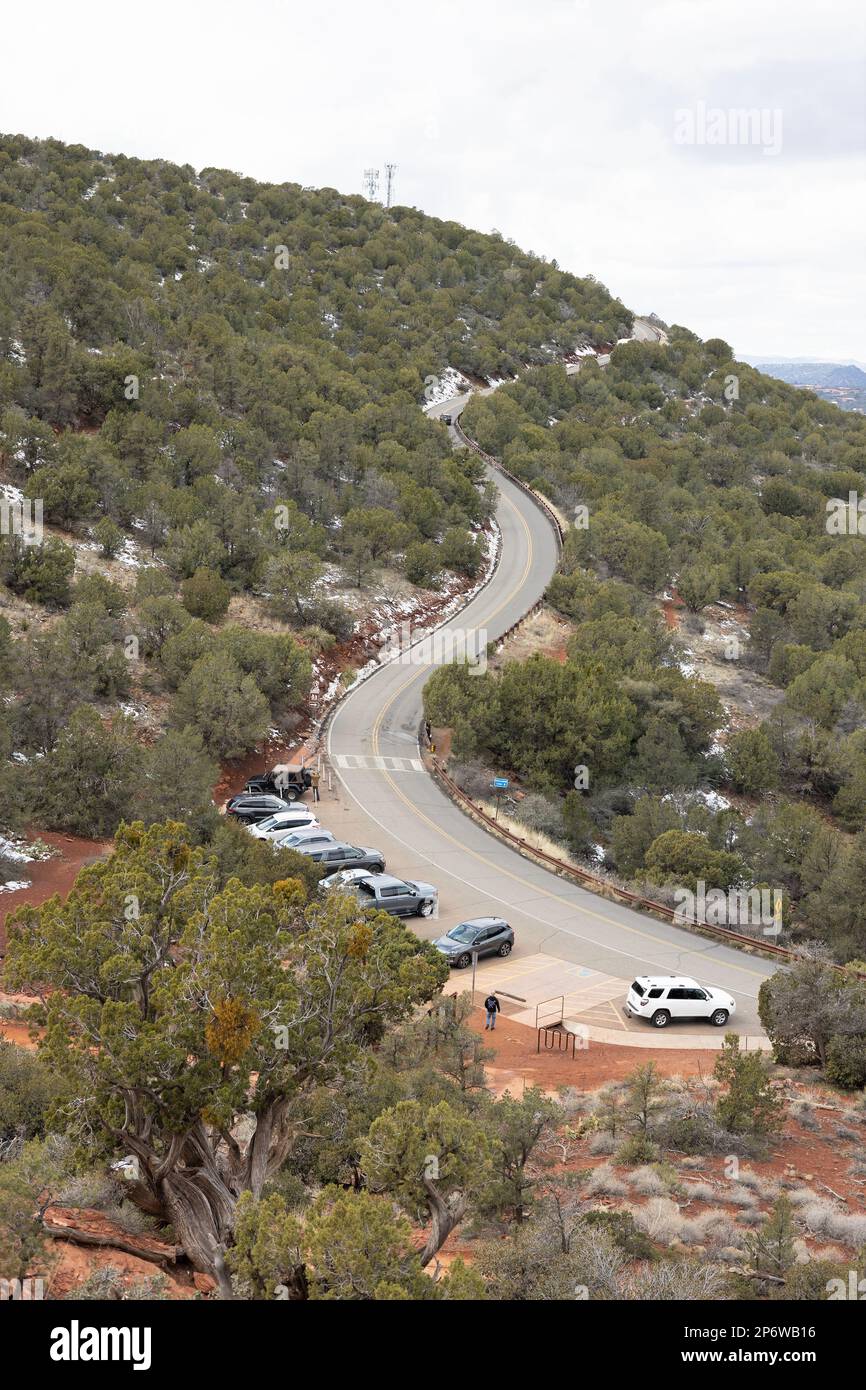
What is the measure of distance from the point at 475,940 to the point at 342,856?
18.5 feet

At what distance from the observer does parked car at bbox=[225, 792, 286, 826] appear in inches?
1332

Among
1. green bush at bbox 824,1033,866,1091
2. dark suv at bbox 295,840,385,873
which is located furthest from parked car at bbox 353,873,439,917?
green bush at bbox 824,1033,866,1091

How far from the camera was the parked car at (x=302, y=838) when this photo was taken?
100ft

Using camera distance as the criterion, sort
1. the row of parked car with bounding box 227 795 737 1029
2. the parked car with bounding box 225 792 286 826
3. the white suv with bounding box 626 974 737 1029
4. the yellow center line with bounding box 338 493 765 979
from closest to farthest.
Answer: the white suv with bounding box 626 974 737 1029, the row of parked car with bounding box 227 795 737 1029, the yellow center line with bounding box 338 493 765 979, the parked car with bounding box 225 792 286 826

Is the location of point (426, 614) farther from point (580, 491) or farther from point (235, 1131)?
point (235, 1131)

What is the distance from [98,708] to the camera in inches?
1431

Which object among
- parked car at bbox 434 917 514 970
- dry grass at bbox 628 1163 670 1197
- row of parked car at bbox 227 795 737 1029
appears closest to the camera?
dry grass at bbox 628 1163 670 1197

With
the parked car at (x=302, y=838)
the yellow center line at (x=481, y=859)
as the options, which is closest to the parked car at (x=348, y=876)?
the parked car at (x=302, y=838)

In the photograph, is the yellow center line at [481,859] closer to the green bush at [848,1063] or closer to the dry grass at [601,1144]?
the green bush at [848,1063]

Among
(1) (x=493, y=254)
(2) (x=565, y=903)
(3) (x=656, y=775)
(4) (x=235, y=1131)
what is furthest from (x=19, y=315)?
(1) (x=493, y=254)

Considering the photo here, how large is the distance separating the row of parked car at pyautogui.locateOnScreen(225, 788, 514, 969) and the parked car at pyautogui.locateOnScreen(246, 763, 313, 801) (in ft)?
4.07

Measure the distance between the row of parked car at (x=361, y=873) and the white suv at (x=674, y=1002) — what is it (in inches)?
166

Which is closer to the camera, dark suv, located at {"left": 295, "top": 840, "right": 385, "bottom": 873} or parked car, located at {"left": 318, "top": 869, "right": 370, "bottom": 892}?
parked car, located at {"left": 318, "top": 869, "right": 370, "bottom": 892}

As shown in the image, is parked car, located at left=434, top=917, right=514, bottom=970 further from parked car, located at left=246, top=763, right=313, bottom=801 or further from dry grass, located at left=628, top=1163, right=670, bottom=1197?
parked car, located at left=246, top=763, right=313, bottom=801
